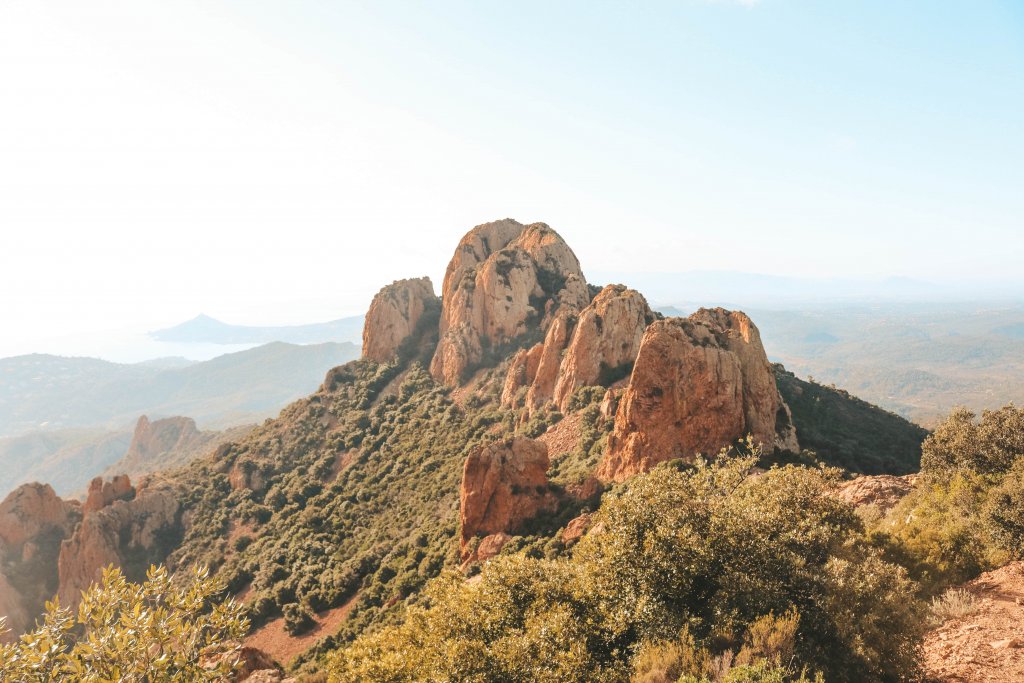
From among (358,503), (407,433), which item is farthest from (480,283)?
(358,503)

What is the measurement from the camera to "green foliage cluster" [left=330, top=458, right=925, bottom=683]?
12.7m

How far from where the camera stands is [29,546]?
59.0m

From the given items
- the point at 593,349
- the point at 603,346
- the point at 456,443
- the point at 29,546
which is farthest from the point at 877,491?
the point at 29,546

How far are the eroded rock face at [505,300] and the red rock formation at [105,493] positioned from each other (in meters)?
40.8

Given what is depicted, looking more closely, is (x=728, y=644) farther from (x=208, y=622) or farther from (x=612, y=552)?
(x=208, y=622)

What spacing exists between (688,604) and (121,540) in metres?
65.9

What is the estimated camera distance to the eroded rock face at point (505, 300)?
227ft

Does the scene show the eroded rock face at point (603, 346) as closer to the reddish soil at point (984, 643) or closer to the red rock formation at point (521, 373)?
the red rock formation at point (521, 373)

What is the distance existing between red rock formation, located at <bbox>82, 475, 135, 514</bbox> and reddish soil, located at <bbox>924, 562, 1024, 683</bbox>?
75737 millimetres

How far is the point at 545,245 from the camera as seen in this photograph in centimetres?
7481

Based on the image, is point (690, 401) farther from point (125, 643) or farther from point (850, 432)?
point (125, 643)

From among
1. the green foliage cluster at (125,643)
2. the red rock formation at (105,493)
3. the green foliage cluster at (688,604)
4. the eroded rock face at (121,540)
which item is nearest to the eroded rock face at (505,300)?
the eroded rock face at (121,540)

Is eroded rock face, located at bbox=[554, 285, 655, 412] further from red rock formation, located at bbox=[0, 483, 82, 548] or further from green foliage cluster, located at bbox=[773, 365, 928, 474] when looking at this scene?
red rock formation, located at bbox=[0, 483, 82, 548]

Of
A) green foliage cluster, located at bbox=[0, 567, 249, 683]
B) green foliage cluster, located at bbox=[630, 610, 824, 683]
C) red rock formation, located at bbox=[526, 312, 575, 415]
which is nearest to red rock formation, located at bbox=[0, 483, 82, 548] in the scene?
red rock formation, located at bbox=[526, 312, 575, 415]
